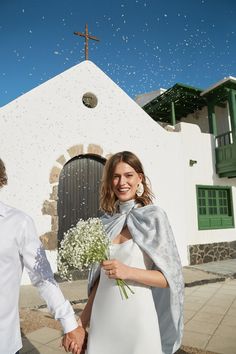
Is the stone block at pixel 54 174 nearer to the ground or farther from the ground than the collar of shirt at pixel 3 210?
farther from the ground

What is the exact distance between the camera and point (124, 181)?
193cm

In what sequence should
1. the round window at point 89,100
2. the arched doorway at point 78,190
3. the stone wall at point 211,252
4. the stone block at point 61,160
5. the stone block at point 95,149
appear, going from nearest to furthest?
1. the stone block at point 61,160
2. the arched doorway at point 78,190
3. the stone block at point 95,149
4. the round window at point 89,100
5. the stone wall at point 211,252

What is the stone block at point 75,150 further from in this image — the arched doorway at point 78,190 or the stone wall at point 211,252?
the stone wall at point 211,252

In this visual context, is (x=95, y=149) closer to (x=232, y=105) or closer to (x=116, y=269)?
(x=232, y=105)

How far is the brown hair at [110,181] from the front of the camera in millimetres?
1983

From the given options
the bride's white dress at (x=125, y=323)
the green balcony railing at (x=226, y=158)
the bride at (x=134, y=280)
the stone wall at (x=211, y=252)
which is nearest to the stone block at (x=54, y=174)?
the stone wall at (x=211, y=252)

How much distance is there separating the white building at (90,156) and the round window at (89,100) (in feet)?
0.09

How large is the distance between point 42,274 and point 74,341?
0.41 metres

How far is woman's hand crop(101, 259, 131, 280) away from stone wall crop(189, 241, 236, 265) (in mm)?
8071

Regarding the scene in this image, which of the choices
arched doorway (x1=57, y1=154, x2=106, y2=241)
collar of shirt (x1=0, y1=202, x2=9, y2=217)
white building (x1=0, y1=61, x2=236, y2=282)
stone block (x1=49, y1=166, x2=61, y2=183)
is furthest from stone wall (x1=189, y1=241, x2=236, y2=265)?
collar of shirt (x1=0, y1=202, x2=9, y2=217)

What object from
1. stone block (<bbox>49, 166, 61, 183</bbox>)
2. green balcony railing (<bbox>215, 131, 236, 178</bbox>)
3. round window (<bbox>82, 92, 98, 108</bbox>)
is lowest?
stone block (<bbox>49, 166, 61, 183</bbox>)

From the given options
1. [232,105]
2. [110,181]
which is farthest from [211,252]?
[110,181]

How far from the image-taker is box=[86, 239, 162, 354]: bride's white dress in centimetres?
157

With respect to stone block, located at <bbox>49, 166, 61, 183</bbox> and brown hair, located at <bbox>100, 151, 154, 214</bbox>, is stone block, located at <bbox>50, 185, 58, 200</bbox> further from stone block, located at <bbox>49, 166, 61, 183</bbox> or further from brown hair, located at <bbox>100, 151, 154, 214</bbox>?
brown hair, located at <bbox>100, 151, 154, 214</bbox>
